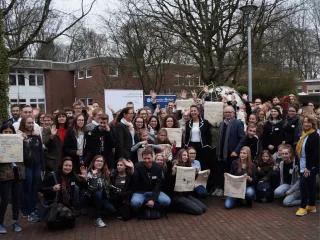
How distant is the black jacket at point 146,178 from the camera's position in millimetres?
7699

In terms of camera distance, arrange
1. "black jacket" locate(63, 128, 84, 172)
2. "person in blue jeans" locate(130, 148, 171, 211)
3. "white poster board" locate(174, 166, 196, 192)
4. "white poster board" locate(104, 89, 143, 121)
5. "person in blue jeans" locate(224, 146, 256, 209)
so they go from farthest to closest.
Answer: "white poster board" locate(104, 89, 143, 121) → "person in blue jeans" locate(224, 146, 256, 209) → "white poster board" locate(174, 166, 196, 192) → "black jacket" locate(63, 128, 84, 172) → "person in blue jeans" locate(130, 148, 171, 211)

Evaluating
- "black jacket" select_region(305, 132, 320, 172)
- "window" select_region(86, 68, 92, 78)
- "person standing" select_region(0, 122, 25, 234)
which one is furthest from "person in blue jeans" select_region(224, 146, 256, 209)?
"window" select_region(86, 68, 92, 78)

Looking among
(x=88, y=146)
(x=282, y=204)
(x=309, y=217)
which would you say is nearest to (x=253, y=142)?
(x=282, y=204)

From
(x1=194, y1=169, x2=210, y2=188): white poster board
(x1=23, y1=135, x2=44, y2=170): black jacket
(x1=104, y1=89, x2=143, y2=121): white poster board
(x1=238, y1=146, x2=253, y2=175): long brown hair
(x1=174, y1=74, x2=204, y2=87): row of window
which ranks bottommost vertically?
(x1=194, y1=169, x2=210, y2=188): white poster board

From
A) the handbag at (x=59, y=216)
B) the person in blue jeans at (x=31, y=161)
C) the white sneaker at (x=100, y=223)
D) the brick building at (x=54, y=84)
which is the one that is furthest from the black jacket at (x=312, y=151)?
the brick building at (x=54, y=84)

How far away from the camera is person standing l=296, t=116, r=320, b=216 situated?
7520 mm

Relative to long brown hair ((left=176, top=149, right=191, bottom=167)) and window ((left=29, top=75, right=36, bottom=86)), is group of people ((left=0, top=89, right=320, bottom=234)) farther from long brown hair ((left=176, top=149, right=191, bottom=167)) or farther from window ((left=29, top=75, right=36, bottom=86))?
window ((left=29, top=75, right=36, bottom=86))

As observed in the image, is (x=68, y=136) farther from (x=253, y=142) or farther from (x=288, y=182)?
(x=288, y=182)

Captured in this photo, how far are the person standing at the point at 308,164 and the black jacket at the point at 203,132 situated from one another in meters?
2.08

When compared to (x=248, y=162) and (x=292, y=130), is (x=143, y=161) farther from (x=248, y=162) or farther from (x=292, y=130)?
(x=292, y=130)

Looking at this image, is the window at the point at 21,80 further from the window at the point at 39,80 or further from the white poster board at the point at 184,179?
the white poster board at the point at 184,179

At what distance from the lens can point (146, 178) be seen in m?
7.69

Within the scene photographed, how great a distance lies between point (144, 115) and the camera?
9.11 metres

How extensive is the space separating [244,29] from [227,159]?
12.8m
